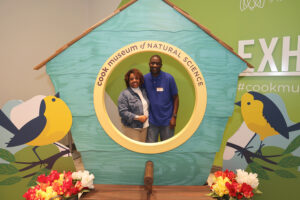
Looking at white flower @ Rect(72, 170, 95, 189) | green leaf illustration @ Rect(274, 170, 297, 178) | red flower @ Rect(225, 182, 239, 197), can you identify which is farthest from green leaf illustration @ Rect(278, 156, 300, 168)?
→ white flower @ Rect(72, 170, 95, 189)

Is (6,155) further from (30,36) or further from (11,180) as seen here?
(30,36)

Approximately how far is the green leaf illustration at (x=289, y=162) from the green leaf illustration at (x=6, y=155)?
6.43 ft

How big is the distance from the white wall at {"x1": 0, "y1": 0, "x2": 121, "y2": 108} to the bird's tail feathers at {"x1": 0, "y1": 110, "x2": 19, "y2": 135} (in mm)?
496

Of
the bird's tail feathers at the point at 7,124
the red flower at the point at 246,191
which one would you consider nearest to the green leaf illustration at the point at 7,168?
the bird's tail feathers at the point at 7,124

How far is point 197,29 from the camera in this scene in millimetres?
1003

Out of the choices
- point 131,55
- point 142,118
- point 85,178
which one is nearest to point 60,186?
point 85,178

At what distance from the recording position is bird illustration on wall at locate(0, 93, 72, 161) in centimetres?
105

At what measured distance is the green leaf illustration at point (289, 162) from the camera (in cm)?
144

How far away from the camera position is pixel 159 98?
157cm

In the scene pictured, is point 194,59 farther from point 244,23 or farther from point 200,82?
point 244,23

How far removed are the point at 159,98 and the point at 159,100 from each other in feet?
0.06

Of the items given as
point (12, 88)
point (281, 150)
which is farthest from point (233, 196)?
point (12, 88)

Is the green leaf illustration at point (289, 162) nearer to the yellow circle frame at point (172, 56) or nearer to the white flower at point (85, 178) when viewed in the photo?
the yellow circle frame at point (172, 56)

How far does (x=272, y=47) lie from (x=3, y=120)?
204cm
